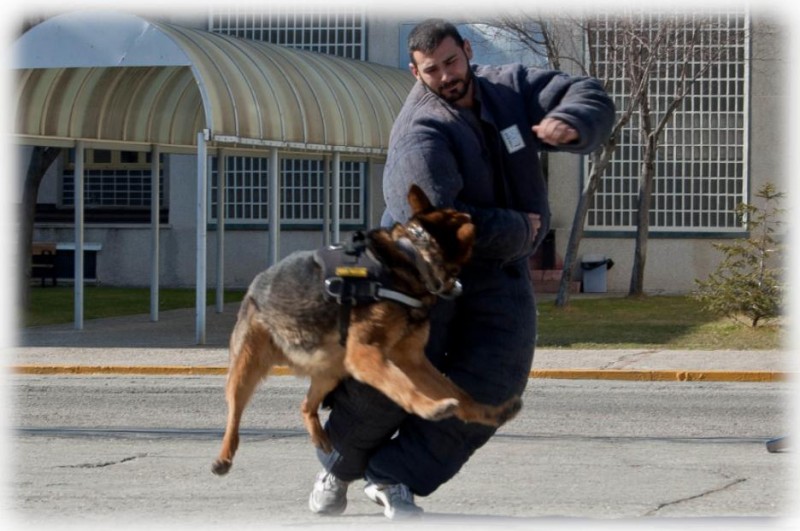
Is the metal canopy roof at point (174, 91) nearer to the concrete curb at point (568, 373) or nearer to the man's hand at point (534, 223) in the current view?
the concrete curb at point (568, 373)

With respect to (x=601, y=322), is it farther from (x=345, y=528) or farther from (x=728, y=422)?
(x=345, y=528)

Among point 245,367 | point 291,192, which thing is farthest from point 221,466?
point 291,192

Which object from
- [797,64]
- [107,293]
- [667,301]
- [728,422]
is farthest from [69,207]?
[728,422]

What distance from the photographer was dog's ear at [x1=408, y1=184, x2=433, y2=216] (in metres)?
5.31

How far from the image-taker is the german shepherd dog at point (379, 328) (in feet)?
16.9

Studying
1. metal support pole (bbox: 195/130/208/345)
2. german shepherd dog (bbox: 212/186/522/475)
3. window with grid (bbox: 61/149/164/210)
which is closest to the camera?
german shepherd dog (bbox: 212/186/522/475)

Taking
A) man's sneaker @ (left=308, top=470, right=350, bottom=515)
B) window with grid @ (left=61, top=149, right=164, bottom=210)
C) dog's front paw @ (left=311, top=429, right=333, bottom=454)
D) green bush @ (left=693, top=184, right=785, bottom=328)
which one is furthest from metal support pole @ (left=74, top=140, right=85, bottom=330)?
dog's front paw @ (left=311, top=429, right=333, bottom=454)

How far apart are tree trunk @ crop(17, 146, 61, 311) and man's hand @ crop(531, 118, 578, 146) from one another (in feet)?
51.1

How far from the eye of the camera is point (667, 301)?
75.2 ft

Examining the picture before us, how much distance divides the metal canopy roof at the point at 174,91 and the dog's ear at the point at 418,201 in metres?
10.8

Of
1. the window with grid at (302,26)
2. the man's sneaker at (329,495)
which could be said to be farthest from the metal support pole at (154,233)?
the man's sneaker at (329,495)

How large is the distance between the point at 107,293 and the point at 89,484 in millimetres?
18174

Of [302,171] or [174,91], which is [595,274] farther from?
[174,91]

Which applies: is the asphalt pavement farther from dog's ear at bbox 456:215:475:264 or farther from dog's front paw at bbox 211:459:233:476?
dog's ear at bbox 456:215:475:264
